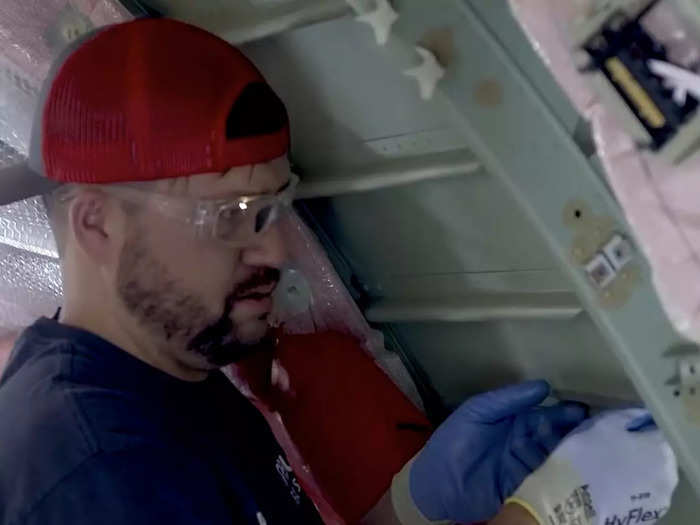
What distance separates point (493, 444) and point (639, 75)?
0.83 m

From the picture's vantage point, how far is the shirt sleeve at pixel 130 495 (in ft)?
3.20

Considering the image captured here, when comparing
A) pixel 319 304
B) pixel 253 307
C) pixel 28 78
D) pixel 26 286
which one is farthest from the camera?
pixel 26 286

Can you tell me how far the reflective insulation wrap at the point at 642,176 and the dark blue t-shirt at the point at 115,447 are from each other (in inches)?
24.2

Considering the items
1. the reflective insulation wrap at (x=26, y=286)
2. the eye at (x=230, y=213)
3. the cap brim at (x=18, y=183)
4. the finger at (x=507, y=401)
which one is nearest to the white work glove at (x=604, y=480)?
the finger at (x=507, y=401)

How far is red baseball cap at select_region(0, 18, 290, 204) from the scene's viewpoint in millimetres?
1147

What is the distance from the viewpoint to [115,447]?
1.03m

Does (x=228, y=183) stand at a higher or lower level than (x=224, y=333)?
higher

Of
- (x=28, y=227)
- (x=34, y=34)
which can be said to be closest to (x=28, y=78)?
(x=34, y=34)

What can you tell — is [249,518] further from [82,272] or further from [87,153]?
[87,153]

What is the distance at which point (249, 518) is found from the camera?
1180 millimetres

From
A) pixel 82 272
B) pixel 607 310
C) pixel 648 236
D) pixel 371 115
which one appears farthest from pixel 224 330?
pixel 648 236

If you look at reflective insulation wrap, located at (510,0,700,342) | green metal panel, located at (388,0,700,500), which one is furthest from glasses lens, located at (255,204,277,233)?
reflective insulation wrap, located at (510,0,700,342)

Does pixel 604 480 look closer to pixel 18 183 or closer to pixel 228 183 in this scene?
pixel 228 183

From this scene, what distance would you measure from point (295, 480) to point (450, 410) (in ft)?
1.53
